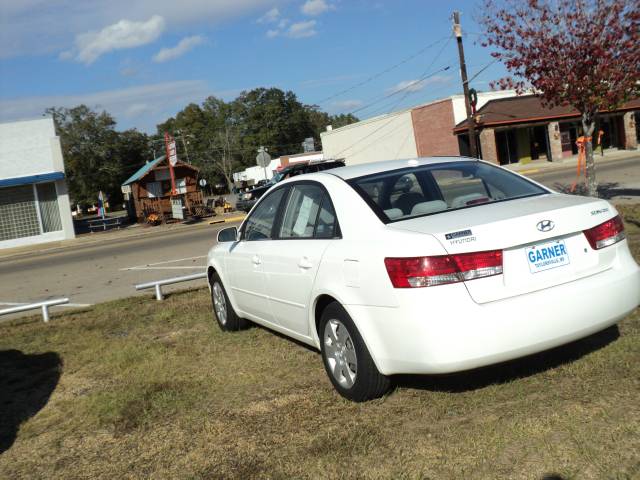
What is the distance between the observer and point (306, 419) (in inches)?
179

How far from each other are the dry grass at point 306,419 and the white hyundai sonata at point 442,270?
372 mm

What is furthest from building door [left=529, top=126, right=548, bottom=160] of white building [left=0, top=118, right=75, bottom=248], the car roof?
the car roof

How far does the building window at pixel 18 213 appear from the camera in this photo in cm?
3189

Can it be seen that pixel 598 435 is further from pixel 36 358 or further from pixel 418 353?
pixel 36 358

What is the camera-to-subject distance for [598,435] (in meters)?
3.68

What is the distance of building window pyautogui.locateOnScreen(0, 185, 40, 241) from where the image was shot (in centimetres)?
3189

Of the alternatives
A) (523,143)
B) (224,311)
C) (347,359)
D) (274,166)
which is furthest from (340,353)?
(274,166)

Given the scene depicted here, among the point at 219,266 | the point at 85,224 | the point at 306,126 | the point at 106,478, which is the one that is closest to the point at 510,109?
the point at 85,224

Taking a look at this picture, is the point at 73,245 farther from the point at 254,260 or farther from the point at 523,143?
the point at 523,143

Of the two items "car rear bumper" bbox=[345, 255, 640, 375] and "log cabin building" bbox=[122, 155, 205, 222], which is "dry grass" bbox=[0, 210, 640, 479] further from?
"log cabin building" bbox=[122, 155, 205, 222]

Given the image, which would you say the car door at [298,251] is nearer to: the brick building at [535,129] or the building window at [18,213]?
the building window at [18,213]

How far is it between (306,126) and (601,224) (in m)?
130

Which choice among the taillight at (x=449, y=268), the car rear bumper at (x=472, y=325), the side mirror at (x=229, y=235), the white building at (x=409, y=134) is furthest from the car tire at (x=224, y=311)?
the white building at (x=409, y=134)

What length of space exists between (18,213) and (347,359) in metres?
31.0
